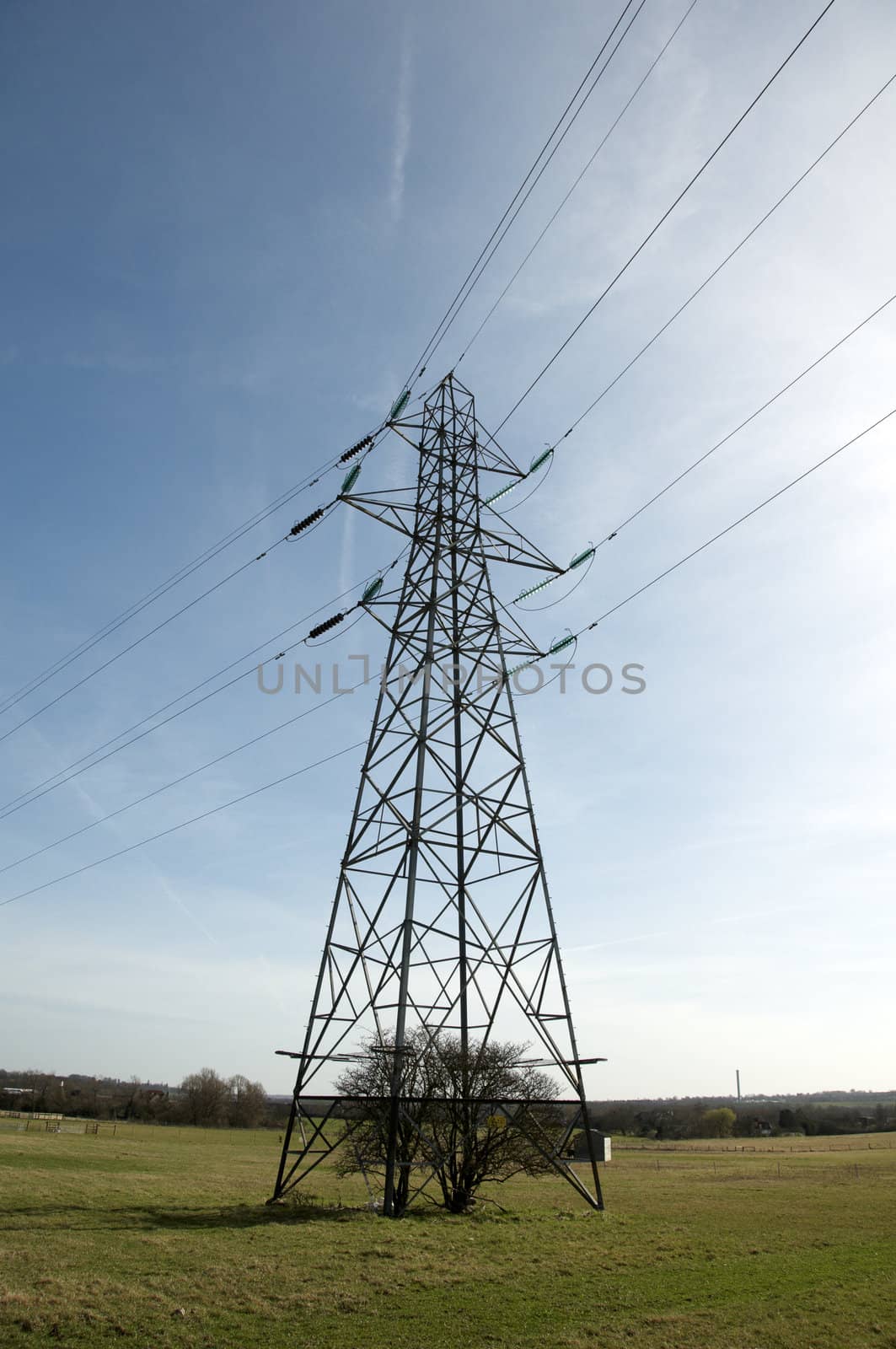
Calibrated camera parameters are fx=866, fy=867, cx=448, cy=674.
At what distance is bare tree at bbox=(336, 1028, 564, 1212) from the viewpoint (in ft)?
59.6

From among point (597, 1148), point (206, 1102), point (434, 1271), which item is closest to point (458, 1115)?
point (434, 1271)

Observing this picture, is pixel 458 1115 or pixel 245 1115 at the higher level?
pixel 458 1115

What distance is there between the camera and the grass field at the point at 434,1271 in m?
9.93

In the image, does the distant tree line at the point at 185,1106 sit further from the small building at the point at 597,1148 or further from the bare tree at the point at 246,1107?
the small building at the point at 597,1148

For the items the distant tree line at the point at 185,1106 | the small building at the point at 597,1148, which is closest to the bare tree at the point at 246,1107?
the distant tree line at the point at 185,1106

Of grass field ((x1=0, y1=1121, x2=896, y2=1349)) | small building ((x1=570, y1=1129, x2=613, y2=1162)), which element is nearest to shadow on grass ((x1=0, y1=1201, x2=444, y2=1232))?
grass field ((x1=0, y1=1121, x2=896, y2=1349))

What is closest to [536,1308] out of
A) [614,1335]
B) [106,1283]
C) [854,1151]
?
[614,1335]

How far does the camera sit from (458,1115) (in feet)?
60.6

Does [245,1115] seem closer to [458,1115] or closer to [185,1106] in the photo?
[185,1106]

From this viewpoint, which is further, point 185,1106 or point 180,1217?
point 185,1106

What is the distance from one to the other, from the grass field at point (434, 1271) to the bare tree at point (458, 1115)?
3.43 ft

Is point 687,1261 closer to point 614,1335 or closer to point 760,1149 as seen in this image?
point 614,1335

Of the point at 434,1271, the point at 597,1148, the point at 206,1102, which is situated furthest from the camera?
the point at 206,1102

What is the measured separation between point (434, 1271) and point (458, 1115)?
18.1 feet
